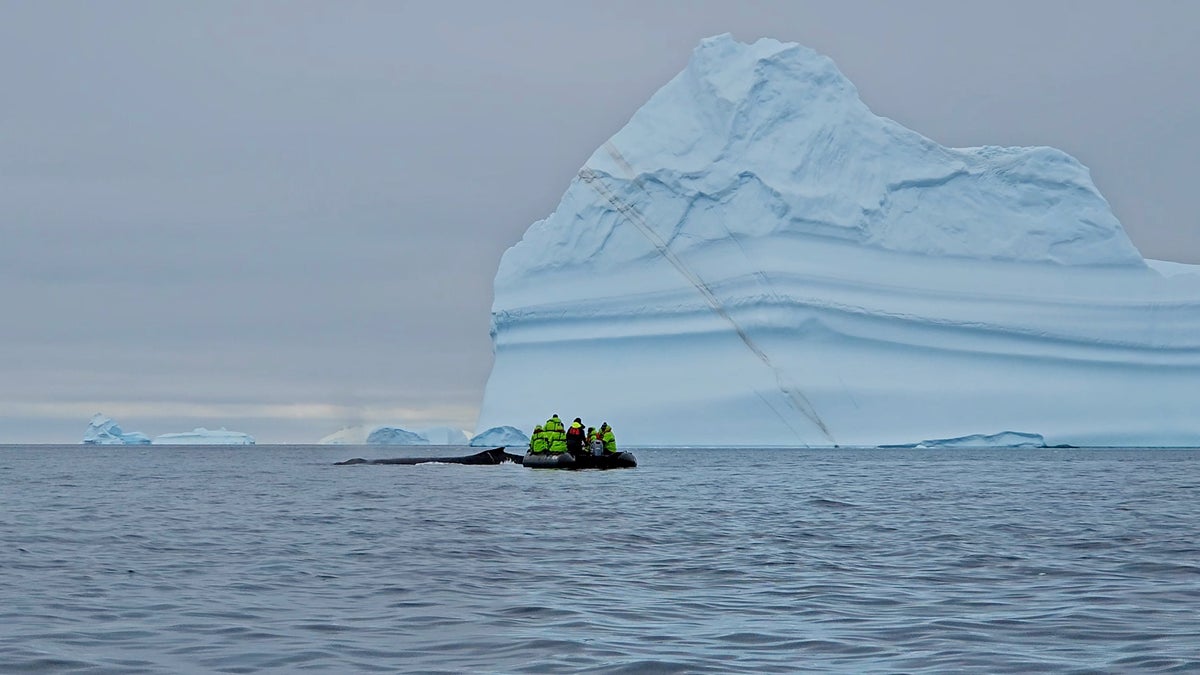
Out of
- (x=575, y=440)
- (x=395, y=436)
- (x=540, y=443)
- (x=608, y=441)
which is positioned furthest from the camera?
(x=395, y=436)

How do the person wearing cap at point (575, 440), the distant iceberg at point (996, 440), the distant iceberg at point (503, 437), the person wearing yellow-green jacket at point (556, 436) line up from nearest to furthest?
1. the person wearing cap at point (575, 440)
2. the person wearing yellow-green jacket at point (556, 436)
3. the distant iceberg at point (996, 440)
4. the distant iceberg at point (503, 437)

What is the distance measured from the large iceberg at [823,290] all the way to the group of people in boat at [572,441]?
1592 cm

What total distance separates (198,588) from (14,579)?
1694 mm

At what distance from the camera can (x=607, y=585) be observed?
10555 millimetres

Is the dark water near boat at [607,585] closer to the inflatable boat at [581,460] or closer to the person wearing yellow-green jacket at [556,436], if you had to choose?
the inflatable boat at [581,460]

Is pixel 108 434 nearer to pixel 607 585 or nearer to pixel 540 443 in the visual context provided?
pixel 540 443

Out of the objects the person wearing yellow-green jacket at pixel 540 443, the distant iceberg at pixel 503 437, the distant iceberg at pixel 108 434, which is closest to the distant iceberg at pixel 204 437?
the distant iceberg at pixel 108 434

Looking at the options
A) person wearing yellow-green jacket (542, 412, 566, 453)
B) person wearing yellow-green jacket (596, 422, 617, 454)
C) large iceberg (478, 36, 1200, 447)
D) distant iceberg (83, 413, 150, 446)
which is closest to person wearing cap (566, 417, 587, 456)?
person wearing yellow-green jacket (542, 412, 566, 453)

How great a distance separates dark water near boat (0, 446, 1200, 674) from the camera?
7.46 meters

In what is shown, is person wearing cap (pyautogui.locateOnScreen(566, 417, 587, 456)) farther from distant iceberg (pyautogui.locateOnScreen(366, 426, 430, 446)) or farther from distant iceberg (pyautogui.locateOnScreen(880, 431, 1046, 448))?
distant iceberg (pyautogui.locateOnScreen(366, 426, 430, 446))

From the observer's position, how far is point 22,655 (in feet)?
24.6

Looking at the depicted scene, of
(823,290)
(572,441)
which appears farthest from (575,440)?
(823,290)

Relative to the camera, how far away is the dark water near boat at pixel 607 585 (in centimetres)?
746

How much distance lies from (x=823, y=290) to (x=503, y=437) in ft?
44.4
